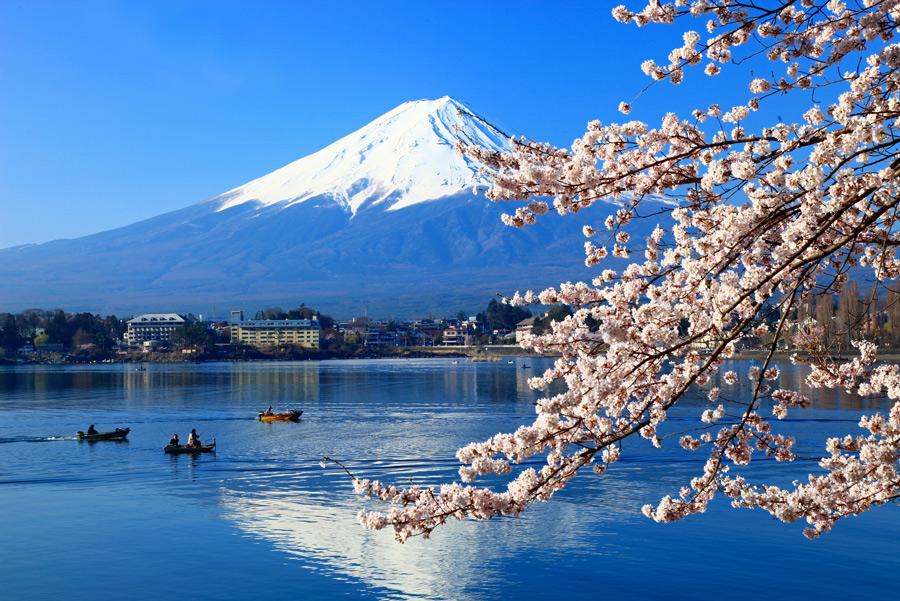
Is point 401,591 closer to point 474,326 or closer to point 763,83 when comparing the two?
point 763,83

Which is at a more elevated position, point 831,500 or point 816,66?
point 816,66

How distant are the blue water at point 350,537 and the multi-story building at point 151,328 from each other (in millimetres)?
103892

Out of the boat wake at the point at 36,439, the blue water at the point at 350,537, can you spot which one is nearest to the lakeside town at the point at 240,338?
the boat wake at the point at 36,439

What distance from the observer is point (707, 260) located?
3.92 metres

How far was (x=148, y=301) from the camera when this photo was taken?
18800 cm

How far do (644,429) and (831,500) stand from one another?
1369 mm

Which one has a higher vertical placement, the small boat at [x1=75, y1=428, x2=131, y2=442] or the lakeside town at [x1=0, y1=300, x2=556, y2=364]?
the lakeside town at [x1=0, y1=300, x2=556, y2=364]

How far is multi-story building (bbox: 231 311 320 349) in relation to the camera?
119500 mm

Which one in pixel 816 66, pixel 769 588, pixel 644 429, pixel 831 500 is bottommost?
pixel 769 588

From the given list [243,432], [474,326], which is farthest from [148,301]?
[243,432]

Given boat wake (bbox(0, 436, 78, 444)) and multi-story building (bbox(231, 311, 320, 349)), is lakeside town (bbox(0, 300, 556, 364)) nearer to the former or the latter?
multi-story building (bbox(231, 311, 320, 349))

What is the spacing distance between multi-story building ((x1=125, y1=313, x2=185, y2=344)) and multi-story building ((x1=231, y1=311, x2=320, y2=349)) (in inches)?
378

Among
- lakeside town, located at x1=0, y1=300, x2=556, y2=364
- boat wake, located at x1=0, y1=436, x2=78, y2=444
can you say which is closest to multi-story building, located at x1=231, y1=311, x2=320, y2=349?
lakeside town, located at x1=0, y1=300, x2=556, y2=364

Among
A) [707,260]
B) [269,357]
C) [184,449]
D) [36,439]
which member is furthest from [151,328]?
[707,260]
